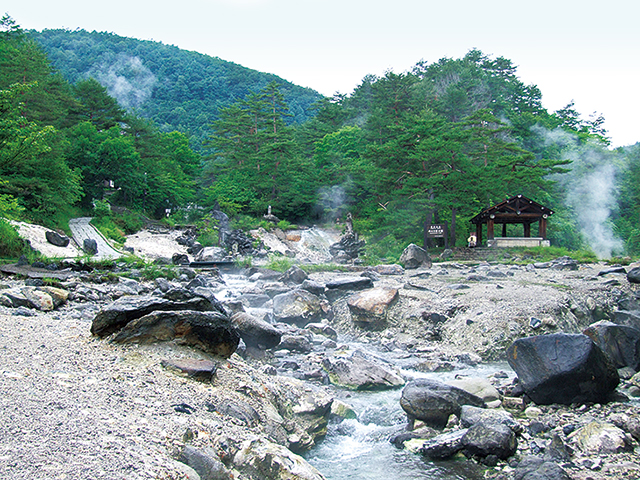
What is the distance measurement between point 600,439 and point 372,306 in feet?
22.0

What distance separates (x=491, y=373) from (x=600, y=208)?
41404mm

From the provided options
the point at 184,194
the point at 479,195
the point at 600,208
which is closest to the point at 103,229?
the point at 184,194

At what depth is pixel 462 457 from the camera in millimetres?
5117

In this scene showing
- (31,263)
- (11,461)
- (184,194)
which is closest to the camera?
(11,461)

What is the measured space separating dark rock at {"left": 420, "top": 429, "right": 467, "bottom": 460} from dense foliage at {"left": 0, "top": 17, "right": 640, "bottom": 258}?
17.3 m

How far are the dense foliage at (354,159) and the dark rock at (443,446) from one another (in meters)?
17.3

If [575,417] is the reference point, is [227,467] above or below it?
above

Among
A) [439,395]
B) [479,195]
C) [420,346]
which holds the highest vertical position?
[479,195]

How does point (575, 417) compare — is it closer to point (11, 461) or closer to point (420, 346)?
point (420, 346)

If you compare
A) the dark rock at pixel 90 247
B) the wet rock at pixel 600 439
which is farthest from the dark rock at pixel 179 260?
the wet rock at pixel 600 439

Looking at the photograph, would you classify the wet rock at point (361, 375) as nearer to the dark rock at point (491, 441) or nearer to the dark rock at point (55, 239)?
the dark rock at point (491, 441)

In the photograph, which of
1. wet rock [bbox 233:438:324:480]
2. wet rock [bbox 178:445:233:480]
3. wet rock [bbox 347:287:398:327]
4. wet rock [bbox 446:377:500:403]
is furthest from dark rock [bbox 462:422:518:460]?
wet rock [bbox 347:287:398:327]

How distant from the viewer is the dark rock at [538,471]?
4353mm

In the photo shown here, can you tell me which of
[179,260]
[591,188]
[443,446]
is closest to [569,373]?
[443,446]
